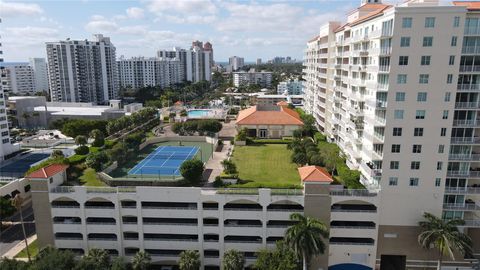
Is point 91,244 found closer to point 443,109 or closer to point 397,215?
point 397,215

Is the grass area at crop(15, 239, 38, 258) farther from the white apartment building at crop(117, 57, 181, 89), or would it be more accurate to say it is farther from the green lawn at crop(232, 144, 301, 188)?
the white apartment building at crop(117, 57, 181, 89)

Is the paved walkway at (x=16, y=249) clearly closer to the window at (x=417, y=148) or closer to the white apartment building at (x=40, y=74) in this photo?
the window at (x=417, y=148)

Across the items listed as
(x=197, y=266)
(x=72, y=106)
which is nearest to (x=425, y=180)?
(x=197, y=266)

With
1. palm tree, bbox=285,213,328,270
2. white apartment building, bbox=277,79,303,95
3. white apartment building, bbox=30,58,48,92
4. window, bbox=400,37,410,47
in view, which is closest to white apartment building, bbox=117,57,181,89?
white apartment building, bbox=30,58,48,92

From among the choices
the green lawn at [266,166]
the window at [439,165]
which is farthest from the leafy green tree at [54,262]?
the window at [439,165]

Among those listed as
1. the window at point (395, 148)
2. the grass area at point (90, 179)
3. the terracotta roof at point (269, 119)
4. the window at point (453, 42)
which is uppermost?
the window at point (453, 42)

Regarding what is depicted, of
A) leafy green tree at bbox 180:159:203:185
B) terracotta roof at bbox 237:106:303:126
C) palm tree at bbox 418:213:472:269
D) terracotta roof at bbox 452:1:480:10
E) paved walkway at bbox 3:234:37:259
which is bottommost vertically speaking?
paved walkway at bbox 3:234:37:259
